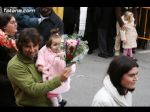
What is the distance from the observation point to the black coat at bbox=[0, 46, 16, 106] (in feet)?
15.8

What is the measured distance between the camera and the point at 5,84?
4852mm

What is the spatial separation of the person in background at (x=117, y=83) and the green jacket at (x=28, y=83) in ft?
1.88

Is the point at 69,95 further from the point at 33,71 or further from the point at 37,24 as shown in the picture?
the point at 33,71

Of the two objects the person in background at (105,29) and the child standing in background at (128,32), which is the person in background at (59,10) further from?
the child standing in background at (128,32)

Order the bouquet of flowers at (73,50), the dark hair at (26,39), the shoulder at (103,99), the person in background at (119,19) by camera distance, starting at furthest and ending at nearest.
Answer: the person in background at (119,19) < the bouquet of flowers at (73,50) < the dark hair at (26,39) < the shoulder at (103,99)

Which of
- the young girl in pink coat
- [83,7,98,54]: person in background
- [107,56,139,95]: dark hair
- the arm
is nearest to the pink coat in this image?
the young girl in pink coat

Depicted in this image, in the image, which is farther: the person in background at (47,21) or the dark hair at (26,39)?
the person in background at (47,21)

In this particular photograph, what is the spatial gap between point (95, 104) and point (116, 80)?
0.24 m

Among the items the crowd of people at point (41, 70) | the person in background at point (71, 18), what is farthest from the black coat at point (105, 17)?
the crowd of people at point (41, 70)

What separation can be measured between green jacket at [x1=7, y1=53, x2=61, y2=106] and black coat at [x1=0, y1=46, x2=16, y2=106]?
0.80 meters

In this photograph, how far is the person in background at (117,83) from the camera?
3422 millimetres

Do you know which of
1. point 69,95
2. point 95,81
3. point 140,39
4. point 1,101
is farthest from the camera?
point 140,39
